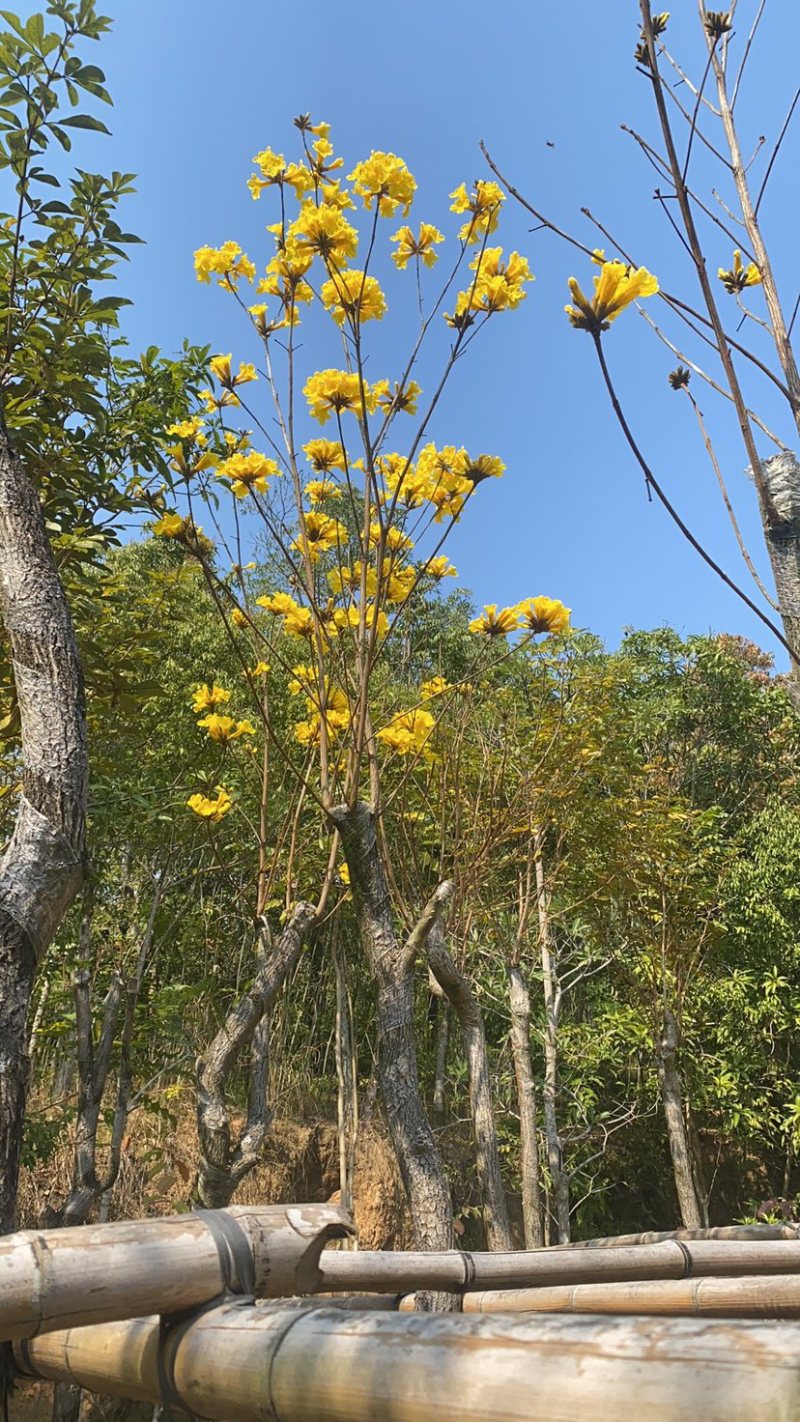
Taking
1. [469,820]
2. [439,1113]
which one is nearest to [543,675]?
[469,820]

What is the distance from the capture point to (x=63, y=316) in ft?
7.09

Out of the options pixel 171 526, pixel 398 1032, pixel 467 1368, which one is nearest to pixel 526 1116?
pixel 398 1032

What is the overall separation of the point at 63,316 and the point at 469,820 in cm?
241

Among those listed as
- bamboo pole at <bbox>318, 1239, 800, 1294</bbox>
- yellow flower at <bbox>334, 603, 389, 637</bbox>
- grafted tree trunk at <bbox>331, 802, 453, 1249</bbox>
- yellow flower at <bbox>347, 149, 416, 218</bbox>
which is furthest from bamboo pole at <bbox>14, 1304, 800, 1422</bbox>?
yellow flower at <bbox>347, 149, 416, 218</bbox>

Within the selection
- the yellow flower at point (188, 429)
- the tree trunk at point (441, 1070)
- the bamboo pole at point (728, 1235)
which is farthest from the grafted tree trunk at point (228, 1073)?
the tree trunk at point (441, 1070)

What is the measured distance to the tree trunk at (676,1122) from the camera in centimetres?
500

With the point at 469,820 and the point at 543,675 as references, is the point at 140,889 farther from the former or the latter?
the point at 543,675

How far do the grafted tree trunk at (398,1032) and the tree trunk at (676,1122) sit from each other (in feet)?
10.8

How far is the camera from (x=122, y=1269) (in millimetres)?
822

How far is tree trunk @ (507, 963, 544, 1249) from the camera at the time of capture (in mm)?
4430

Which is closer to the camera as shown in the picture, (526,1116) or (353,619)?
(353,619)

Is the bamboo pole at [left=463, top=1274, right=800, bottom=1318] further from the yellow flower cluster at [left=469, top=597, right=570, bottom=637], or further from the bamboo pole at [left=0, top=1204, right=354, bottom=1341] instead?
the yellow flower cluster at [left=469, top=597, right=570, bottom=637]

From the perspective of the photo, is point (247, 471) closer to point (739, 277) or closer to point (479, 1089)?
point (739, 277)

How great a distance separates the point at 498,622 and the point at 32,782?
44.1 inches
